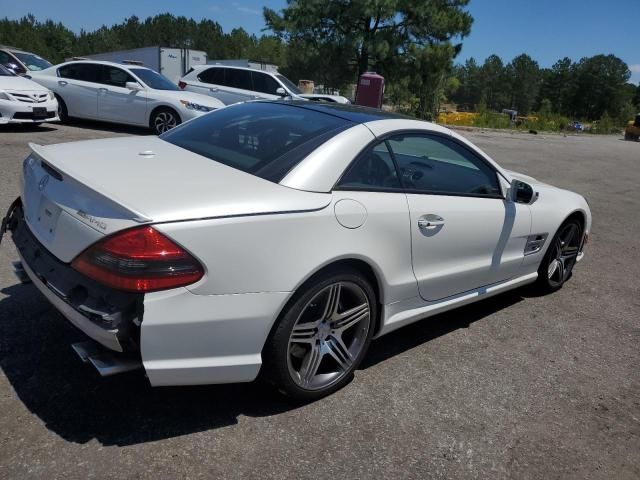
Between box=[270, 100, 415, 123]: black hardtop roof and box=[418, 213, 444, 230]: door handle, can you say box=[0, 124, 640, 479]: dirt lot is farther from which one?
box=[270, 100, 415, 123]: black hardtop roof

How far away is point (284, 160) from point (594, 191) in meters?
10.5

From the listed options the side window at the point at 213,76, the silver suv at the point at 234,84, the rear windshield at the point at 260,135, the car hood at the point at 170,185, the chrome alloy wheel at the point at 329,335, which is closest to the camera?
the car hood at the point at 170,185

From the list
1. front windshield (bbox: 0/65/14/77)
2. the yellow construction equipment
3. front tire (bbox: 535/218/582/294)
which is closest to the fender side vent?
front tire (bbox: 535/218/582/294)

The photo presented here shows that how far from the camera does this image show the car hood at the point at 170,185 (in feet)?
7.13

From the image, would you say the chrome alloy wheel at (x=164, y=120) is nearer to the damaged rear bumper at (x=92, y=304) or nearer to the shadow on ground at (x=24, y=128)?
the shadow on ground at (x=24, y=128)

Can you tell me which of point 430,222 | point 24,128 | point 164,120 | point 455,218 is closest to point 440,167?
point 455,218

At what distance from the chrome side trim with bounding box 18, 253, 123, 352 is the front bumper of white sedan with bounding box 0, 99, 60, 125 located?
8650mm

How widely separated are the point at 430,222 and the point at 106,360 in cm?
184

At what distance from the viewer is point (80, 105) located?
444 inches

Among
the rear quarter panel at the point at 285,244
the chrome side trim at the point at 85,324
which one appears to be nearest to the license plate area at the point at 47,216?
the chrome side trim at the point at 85,324

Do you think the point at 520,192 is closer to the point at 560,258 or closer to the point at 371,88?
the point at 560,258

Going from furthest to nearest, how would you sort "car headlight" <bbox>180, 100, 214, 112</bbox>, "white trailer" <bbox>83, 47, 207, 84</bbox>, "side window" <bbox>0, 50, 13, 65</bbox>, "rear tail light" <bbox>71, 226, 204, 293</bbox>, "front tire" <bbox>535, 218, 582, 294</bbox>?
"white trailer" <bbox>83, 47, 207, 84</bbox>
"side window" <bbox>0, 50, 13, 65</bbox>
"car headlight" <bbox>180, 100, 214, 112</bbox>
"front tire" <bbox>535, 218, 582, 294</bbox>
"rear tail light" <bbox>71, 226, 204, 293</bbox>

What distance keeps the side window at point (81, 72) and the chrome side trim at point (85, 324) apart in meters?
10.2

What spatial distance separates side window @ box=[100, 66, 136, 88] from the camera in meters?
11.1
